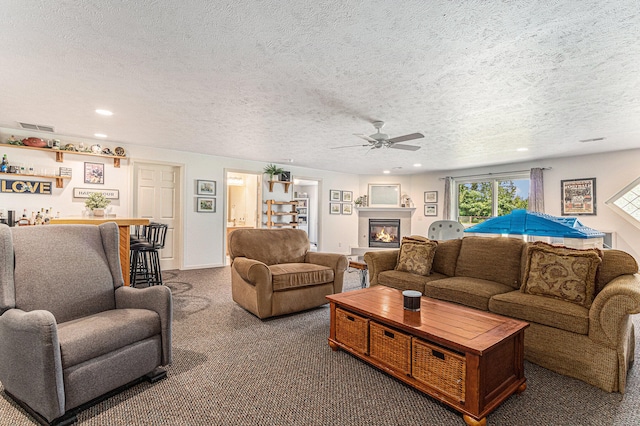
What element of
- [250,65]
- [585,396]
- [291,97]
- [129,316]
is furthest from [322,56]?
[585,396]

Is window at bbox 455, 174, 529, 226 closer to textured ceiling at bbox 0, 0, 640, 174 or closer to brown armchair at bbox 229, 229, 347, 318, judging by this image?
textured ceiling at bbox 0, 0, 640, 174

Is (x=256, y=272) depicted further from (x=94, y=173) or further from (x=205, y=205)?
(x=94, y=173)

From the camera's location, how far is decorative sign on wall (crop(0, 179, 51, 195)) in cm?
462

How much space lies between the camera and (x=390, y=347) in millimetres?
2166

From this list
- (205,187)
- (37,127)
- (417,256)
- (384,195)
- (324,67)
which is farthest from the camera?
(384,195)

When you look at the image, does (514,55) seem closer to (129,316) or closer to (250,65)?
(250,65)

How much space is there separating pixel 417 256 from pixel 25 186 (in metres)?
5.74

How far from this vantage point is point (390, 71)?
2709mm

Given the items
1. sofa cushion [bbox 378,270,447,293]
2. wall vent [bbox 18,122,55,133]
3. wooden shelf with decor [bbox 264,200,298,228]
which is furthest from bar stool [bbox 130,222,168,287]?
sofa cushion [bbox 378,270,447,293]

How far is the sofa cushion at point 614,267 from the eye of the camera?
2414 mm

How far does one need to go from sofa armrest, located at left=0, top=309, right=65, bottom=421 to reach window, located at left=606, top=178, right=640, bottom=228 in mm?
7726

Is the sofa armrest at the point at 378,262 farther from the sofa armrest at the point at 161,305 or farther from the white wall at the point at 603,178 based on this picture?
the white wall at the point at 603,178

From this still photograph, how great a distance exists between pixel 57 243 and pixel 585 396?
3.58m

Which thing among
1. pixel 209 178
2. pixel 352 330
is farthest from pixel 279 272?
pixel 209 178
